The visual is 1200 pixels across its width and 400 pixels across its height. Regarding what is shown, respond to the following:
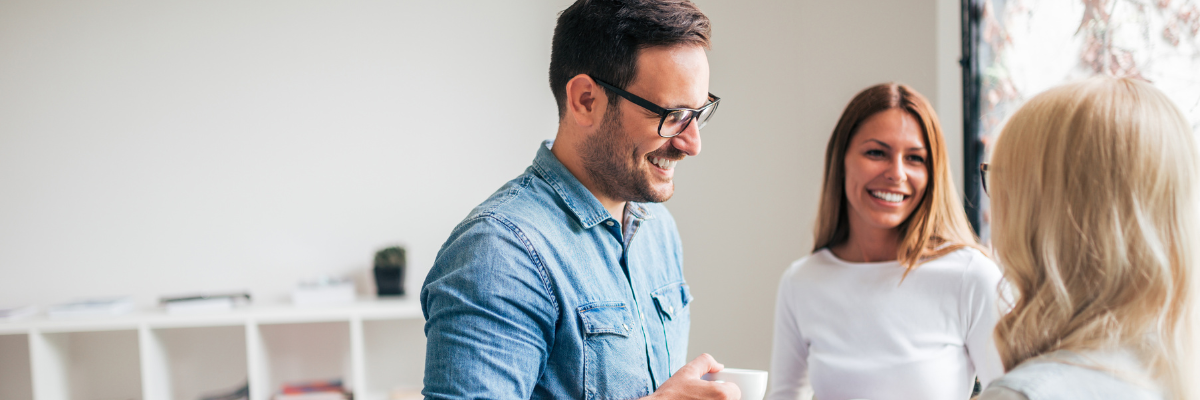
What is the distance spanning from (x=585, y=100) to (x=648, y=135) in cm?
12

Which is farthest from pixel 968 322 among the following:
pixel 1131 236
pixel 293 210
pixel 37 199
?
pixel 37 199

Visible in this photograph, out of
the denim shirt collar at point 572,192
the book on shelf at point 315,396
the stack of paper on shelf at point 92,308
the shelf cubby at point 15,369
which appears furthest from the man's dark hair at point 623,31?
the shelf cubby at point 15,369

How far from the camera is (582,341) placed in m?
0.98

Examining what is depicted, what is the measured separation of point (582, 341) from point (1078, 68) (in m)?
1.79

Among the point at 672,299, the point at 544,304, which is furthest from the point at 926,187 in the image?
the point at 544,304

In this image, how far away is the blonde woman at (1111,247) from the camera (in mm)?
711

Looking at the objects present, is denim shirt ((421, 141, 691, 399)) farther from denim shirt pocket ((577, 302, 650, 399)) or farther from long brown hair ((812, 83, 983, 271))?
long brown hair ((812, 83, 983, 271))

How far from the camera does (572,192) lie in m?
1.09

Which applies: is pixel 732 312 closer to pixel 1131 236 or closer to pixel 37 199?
pixel 1131 236

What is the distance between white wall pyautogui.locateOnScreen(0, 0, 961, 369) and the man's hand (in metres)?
2.01

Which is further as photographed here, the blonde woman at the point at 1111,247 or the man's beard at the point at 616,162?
the man's beard at the point at 616,162

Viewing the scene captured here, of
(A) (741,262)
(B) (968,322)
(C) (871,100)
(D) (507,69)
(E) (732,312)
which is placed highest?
(D) (507,69)

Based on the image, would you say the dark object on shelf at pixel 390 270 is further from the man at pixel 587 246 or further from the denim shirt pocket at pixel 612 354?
the denim shirt pocket at pixel 612 354

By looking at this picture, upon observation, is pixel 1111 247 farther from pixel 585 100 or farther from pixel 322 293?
pixel 322 293
